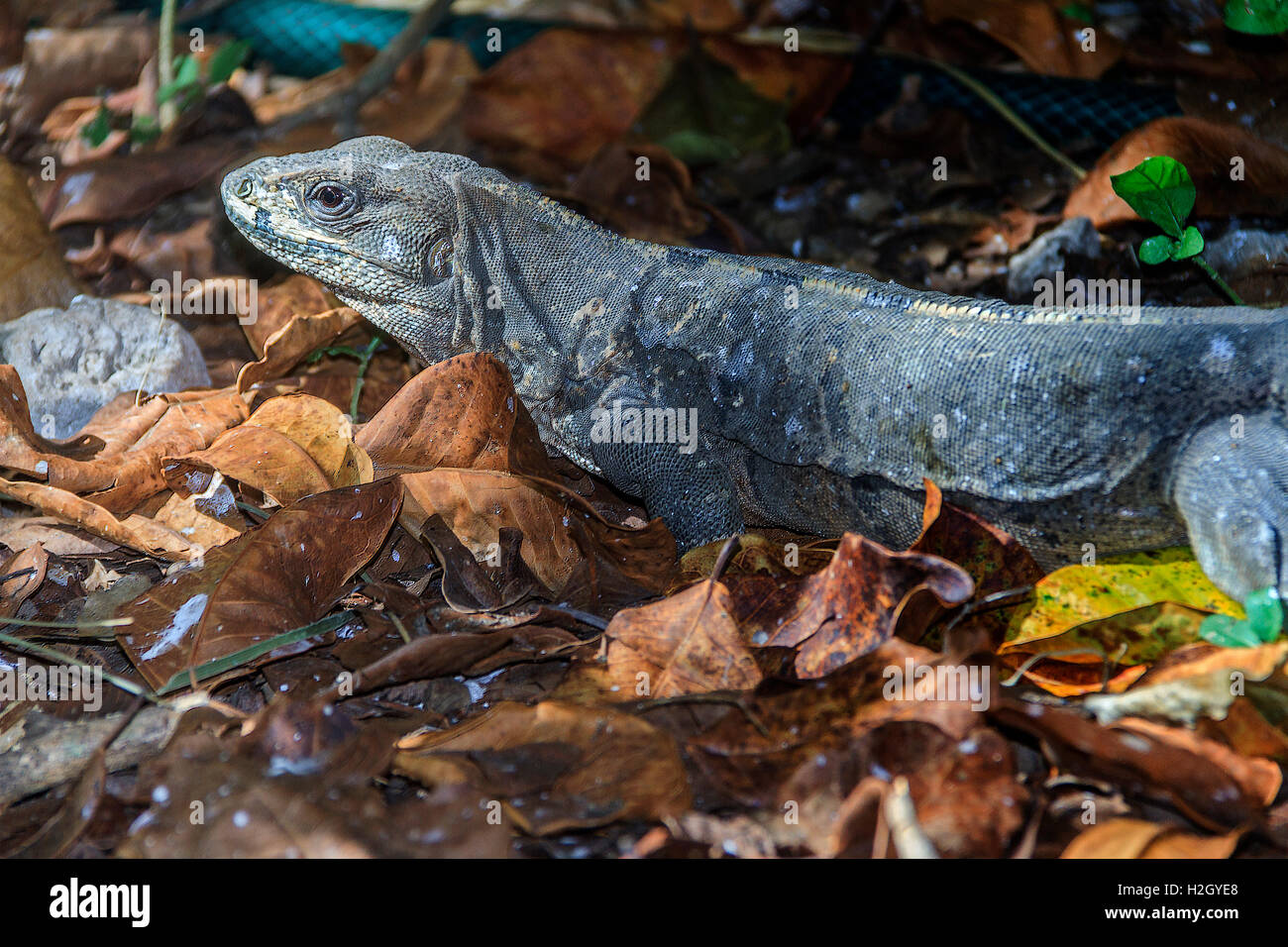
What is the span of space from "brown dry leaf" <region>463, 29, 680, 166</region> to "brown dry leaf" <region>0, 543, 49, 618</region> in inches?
155

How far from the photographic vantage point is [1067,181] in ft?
20.9

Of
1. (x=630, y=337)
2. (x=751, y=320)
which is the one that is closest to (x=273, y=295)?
(x=630, y=337)

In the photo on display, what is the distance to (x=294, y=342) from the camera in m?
4.99

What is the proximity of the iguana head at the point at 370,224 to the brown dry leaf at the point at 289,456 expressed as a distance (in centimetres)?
65

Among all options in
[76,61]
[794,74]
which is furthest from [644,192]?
[76,61]

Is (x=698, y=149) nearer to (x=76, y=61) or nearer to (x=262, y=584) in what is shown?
(x=76, y=61)

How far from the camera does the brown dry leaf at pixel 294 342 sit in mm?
4867

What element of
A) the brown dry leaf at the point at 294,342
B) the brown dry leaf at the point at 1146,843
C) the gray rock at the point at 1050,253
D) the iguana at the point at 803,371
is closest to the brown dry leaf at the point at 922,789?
the brown dry leaf at the point at 1146,843

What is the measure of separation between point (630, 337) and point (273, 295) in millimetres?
2123

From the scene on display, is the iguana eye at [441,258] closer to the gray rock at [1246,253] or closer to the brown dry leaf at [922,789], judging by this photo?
the brown dry leaf at [922,789]

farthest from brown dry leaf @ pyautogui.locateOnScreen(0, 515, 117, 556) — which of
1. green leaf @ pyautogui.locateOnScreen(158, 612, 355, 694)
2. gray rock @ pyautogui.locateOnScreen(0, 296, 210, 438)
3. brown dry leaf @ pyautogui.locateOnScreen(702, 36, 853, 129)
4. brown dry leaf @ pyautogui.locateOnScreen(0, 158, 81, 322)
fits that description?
brown dry leaf @ pyautogui.locateOnScreen(702, 36, 853, 129)

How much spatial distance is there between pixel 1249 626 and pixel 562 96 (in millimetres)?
5358

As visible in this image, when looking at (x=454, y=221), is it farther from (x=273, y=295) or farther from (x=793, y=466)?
(x=793, y=466)

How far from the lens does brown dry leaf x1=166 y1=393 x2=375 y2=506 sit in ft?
13.2
